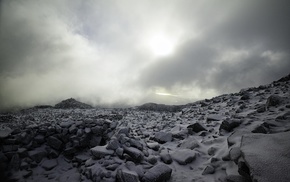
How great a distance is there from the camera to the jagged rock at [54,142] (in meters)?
6.23

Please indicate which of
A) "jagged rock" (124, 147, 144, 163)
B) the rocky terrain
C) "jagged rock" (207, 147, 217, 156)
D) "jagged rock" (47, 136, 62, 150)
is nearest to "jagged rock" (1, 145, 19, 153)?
the rocky terrain

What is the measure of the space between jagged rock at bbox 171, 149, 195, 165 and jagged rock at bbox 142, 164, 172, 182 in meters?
0.81

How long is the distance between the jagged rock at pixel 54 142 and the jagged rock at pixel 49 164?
0.57 m

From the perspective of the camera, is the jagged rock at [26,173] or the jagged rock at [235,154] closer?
the jagged rock at [235,154]

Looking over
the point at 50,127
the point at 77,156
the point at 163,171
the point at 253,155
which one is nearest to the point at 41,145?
the point at 50,127

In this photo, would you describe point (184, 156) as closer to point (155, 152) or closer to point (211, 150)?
point (211, 150)

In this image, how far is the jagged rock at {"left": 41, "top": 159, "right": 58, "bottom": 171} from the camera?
5503 millimetres

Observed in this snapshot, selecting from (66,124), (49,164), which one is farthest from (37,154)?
(66,124)

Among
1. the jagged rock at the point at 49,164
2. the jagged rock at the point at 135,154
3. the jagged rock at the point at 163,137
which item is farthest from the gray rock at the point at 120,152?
the jagged rock at the point at 49,164

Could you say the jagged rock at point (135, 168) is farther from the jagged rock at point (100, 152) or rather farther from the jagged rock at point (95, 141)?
the jagged rock at point (95, 141)

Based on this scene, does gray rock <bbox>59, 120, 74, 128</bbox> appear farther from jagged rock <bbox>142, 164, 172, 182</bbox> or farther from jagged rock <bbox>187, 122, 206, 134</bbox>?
jagged rock <bbox>187, 122, 206, 134</bbox>

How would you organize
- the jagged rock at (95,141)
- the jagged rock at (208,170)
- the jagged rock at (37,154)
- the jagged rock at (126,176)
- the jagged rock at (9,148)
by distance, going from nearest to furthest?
the jagged rock at (126,176) → the jagged rock at (208,170) → the jagged rock at (9,148) → the jagged rock at (37,154) → the jagged rock at (95,141)

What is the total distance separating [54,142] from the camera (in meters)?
6.28

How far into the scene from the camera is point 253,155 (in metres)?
3.06
